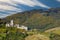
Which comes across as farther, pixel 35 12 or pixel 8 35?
pixel 35 12

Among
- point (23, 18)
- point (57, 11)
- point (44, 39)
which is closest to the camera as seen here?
point (44, 39)

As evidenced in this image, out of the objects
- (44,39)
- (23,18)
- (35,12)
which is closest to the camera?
(44,39)

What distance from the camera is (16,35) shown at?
15.2m

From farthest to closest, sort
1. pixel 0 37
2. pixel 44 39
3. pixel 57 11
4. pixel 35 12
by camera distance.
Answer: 1. pixel 57 11
2. pixel 35 12
3. pixel 0 37
4. pixel 44 39

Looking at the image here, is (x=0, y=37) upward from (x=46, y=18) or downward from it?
upward

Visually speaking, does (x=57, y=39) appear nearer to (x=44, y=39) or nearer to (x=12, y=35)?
(x=44, y=39)

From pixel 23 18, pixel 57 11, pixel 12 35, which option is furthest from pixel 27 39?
pixel 57 11

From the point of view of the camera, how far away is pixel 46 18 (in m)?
67.2

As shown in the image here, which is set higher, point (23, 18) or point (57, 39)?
point (57, 39)

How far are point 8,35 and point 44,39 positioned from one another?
10.6 feet

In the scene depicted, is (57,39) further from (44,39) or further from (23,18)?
(23,18)

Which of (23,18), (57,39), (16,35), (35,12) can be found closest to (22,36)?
(16,35)

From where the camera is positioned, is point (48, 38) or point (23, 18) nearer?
point (48, 38)

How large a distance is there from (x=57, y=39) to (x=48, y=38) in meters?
1.02
